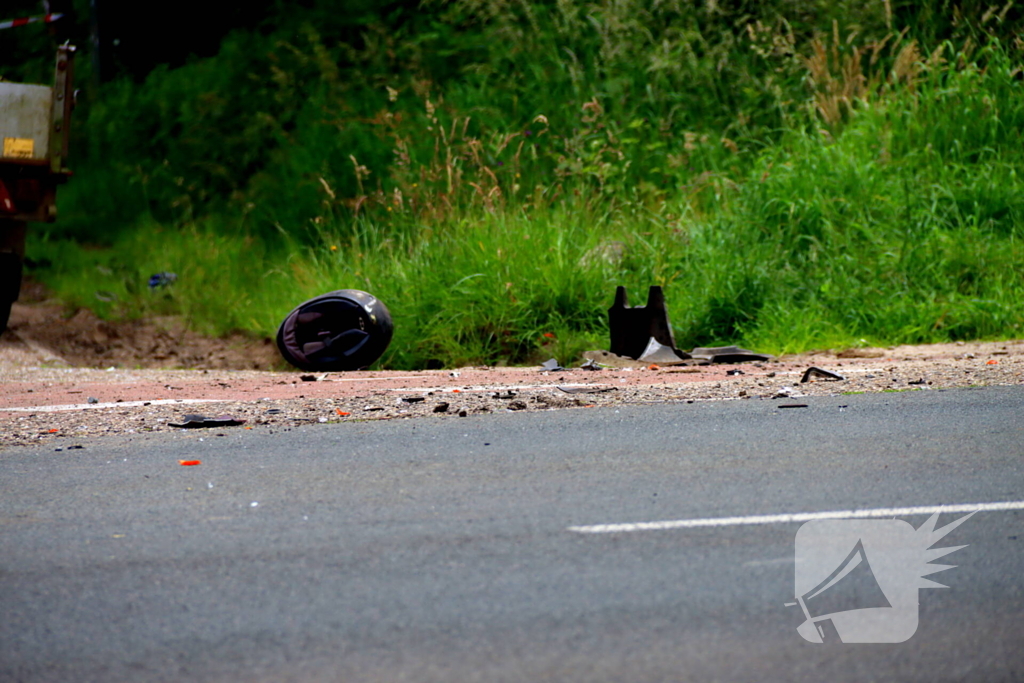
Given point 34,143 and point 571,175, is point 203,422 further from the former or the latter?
point 571,175

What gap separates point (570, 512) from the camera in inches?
163

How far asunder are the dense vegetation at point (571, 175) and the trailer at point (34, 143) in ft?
9.58

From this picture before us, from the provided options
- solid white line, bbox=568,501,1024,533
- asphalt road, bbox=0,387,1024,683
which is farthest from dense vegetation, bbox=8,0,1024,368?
solid white line, bbox=568,501,1024,533

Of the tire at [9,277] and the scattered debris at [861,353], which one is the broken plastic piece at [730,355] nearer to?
the scattered debris at [861,353]

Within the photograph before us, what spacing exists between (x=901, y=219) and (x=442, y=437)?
7308 millimetres

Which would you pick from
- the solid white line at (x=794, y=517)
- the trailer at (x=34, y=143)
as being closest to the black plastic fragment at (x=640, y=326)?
the trailer at (x=34, y=143)

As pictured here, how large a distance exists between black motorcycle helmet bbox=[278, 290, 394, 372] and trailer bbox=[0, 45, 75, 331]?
6.94 feet

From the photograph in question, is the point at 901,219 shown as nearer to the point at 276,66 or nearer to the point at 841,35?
the point at 841,35

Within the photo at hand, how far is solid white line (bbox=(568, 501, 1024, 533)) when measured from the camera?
3930 mm

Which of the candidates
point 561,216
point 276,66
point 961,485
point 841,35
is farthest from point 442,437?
point 276,66

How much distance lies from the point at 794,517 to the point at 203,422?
3418 mm

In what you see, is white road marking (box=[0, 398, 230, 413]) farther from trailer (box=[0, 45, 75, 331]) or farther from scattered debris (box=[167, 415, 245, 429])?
trailer (box=[0, 45, 75, 331])

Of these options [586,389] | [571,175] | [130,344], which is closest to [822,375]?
[586,389]

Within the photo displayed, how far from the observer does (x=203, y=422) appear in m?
6.08
